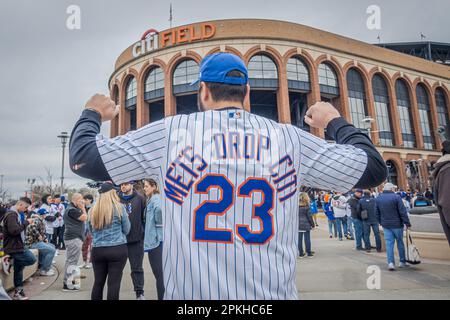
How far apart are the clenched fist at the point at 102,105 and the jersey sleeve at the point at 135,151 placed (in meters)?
0.18

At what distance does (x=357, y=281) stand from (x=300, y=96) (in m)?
28.0

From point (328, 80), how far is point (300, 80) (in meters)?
3.48

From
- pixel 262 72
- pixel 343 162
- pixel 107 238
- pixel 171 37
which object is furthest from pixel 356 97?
pixel 343 162

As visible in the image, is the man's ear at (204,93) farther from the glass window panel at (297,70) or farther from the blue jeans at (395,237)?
the glass window panel at (297,70)

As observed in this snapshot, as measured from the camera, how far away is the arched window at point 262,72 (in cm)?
2767

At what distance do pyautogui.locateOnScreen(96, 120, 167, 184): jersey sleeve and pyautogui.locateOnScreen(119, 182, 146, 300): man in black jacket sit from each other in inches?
169

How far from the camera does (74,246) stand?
6.41 meters

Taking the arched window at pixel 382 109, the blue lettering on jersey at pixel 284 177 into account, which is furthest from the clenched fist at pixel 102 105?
the arched window at pixel 382 109

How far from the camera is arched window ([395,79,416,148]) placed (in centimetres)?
3375

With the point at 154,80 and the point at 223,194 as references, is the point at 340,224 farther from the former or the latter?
the point at 154,80

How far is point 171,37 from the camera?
28719mm

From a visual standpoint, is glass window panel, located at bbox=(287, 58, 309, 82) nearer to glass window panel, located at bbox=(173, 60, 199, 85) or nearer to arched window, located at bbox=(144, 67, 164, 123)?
glass window panel, located at bbox=(173, 60, 199, 85)

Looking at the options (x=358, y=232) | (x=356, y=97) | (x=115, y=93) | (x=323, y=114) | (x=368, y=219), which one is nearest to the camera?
(x=323, y=114)

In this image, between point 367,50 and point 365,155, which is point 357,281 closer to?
A: point 365,155
